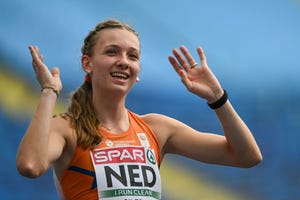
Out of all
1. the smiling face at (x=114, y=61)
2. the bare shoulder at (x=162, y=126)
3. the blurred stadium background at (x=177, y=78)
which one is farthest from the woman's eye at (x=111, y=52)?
the blurred stadium background at (x=177, y=78)

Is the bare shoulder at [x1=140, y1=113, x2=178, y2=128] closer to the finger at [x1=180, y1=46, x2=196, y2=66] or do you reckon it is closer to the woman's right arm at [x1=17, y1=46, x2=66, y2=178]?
the finger at [x1=180, y1=46, x2=196, y2=66]

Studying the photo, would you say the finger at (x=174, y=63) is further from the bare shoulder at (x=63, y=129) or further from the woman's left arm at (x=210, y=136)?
the bare shoulder at (x=63, y=129)

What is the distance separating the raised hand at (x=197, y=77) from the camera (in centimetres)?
209

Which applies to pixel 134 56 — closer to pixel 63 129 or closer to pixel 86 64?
pixel 86 64

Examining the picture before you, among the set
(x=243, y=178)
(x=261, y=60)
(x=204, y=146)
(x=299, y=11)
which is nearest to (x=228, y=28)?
(x=261, y=60)

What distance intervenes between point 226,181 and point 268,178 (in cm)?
25

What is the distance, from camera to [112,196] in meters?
1.95

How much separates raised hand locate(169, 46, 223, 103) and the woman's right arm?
0.48m

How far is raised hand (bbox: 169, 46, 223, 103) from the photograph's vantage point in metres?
2.09

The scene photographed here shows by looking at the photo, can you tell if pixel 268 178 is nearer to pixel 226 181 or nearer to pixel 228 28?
pixel 226 181

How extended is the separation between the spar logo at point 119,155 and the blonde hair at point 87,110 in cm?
5

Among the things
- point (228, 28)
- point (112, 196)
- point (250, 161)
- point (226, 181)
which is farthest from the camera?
point (228, 28)

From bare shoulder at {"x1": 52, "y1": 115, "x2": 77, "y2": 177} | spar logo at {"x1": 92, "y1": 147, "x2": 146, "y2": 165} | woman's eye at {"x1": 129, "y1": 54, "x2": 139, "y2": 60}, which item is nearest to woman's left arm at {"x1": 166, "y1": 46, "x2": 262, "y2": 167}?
woman's eye at {"x1": 129, "y1": 54, "x2": 139, "y2": 60}

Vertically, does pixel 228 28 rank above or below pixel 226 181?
above
